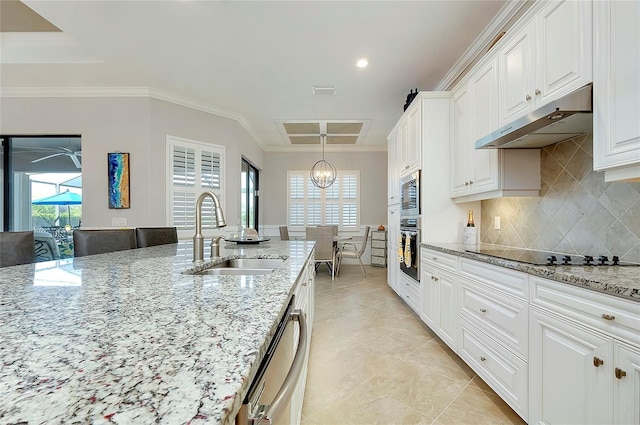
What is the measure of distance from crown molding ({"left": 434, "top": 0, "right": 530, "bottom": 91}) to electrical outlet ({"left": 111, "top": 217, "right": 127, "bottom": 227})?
166 inches

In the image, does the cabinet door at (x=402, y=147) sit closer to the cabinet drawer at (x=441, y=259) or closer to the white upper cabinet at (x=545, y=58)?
the cabinet drawer at (x=441, y=259)

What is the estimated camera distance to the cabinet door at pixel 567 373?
40.8 inches

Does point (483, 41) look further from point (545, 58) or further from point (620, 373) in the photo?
point (620, 373)

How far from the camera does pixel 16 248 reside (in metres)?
1.64

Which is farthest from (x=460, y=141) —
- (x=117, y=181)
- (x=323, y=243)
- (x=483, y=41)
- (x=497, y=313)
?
(x=117, y=181)

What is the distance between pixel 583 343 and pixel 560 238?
1005 mm

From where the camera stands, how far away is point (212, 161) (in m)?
4.21

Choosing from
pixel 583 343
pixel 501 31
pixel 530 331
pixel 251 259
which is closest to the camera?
pixel 583 343

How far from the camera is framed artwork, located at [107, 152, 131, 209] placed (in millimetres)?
3555

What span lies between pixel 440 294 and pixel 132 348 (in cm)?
231

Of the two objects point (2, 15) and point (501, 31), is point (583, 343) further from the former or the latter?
point (2, 15)

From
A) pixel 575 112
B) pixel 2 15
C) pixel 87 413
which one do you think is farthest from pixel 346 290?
pixel 2 15

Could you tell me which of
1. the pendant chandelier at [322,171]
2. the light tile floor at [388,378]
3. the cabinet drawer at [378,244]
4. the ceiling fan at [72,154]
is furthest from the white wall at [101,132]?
the cabinet drawer at [378,244]

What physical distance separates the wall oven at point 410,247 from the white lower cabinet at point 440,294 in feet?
0.45
